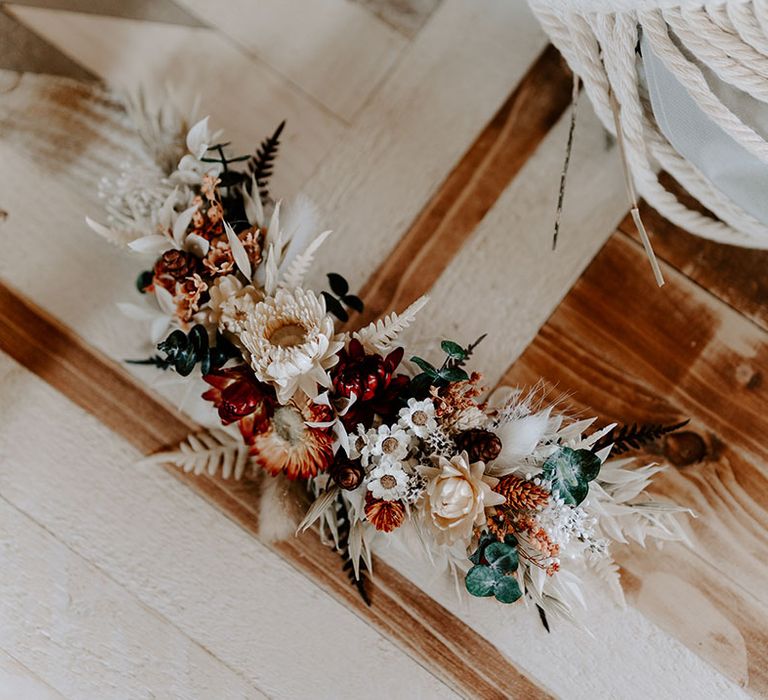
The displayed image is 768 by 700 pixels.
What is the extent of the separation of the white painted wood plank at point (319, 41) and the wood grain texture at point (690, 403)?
0.38 m

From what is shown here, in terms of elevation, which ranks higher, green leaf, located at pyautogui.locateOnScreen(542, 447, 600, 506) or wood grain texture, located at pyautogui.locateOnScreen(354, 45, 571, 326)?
wood grain texture, located at pyautogui.locateOnScreen(354, 45, 571, 326)

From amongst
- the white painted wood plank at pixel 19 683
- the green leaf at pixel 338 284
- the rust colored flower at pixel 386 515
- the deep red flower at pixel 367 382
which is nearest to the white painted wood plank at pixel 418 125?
the green leaf at pixel 338 284

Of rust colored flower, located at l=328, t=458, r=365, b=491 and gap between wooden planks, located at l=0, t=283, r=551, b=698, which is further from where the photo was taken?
gap between wooden planks, located at l=0, t=283, r=551, b=698

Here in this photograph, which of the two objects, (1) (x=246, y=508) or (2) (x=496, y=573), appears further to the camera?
(1) (x=246, y=508)

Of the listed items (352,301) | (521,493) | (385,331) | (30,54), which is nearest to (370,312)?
(352,301)

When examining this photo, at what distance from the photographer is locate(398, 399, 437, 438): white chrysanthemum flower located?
0.67 meters

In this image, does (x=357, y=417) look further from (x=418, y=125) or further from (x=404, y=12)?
(x=404, y=12)

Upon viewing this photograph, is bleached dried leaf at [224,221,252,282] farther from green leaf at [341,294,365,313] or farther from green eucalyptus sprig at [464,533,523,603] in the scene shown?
green eucalyptus sprig at [464,533,523,603]

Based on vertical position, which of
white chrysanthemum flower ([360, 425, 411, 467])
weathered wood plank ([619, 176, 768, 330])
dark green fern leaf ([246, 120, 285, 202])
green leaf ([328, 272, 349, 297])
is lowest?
white chrysanthemum flower ([360, 425, 411, 467])

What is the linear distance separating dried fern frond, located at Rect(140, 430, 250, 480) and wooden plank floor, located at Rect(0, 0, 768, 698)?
0.02 meters

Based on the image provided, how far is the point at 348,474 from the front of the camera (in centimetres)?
67

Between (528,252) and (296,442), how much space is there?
0.39 meters

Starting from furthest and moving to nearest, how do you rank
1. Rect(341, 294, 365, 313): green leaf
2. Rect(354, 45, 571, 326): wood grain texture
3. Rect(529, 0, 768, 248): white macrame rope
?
Rect(354, 45, 571, 326): wood grain texture, Rect(341, 294, 365, 313): green leaf, Rect(529, 0, 768, 248): white macrame rope

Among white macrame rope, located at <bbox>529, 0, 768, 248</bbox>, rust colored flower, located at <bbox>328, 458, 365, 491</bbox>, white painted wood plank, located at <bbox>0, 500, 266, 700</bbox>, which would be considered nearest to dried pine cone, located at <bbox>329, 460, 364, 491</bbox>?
rust colored flower, located at <bbox>328, 458, 365, 491</bbox>
